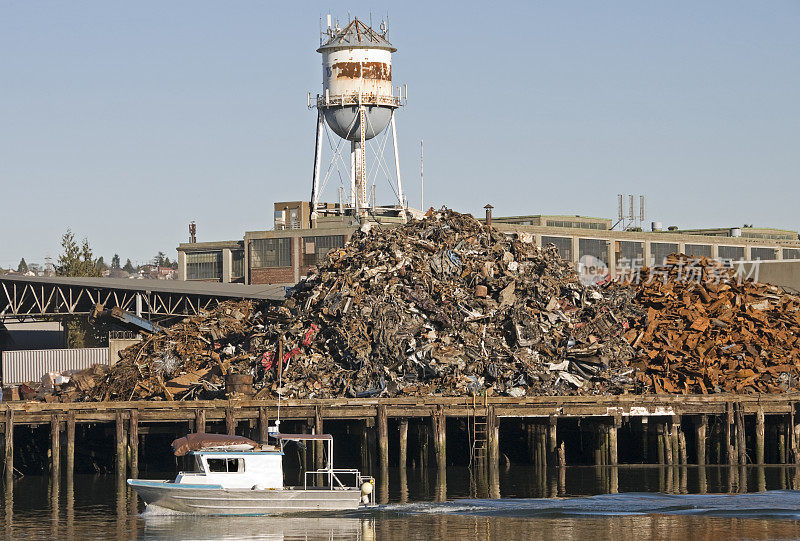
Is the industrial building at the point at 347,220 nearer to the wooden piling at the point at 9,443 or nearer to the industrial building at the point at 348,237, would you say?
the industrial building at the point at 348,237

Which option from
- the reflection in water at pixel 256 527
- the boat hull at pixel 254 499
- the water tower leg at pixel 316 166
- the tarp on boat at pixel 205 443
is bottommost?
the reflection in water at pixel 256 527

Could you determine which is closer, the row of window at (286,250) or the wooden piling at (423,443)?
the wooden piling at (423,443)

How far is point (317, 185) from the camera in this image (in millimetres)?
102625

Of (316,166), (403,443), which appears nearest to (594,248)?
(316,166)

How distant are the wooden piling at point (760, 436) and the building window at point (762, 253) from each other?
232ft

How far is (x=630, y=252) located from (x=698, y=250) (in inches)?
359

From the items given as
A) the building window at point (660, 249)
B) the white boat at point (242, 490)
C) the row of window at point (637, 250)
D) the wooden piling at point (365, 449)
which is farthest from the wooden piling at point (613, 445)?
the building window at point (660, 249)

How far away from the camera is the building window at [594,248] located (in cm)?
10531

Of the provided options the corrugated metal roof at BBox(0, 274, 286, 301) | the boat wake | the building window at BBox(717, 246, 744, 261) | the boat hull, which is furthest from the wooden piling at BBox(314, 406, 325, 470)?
the building window at BBox(717, 246, 744, 261)

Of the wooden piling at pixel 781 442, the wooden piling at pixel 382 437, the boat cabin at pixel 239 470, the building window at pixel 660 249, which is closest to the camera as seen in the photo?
the boat cabin at pixel 239 470

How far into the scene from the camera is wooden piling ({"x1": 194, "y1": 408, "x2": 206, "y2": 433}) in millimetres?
48469

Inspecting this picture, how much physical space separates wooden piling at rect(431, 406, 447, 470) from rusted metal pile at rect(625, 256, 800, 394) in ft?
31.8

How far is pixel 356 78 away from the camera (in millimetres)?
96500

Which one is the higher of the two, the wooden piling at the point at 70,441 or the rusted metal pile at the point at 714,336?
the rusted metal pile at the point at 714,336
